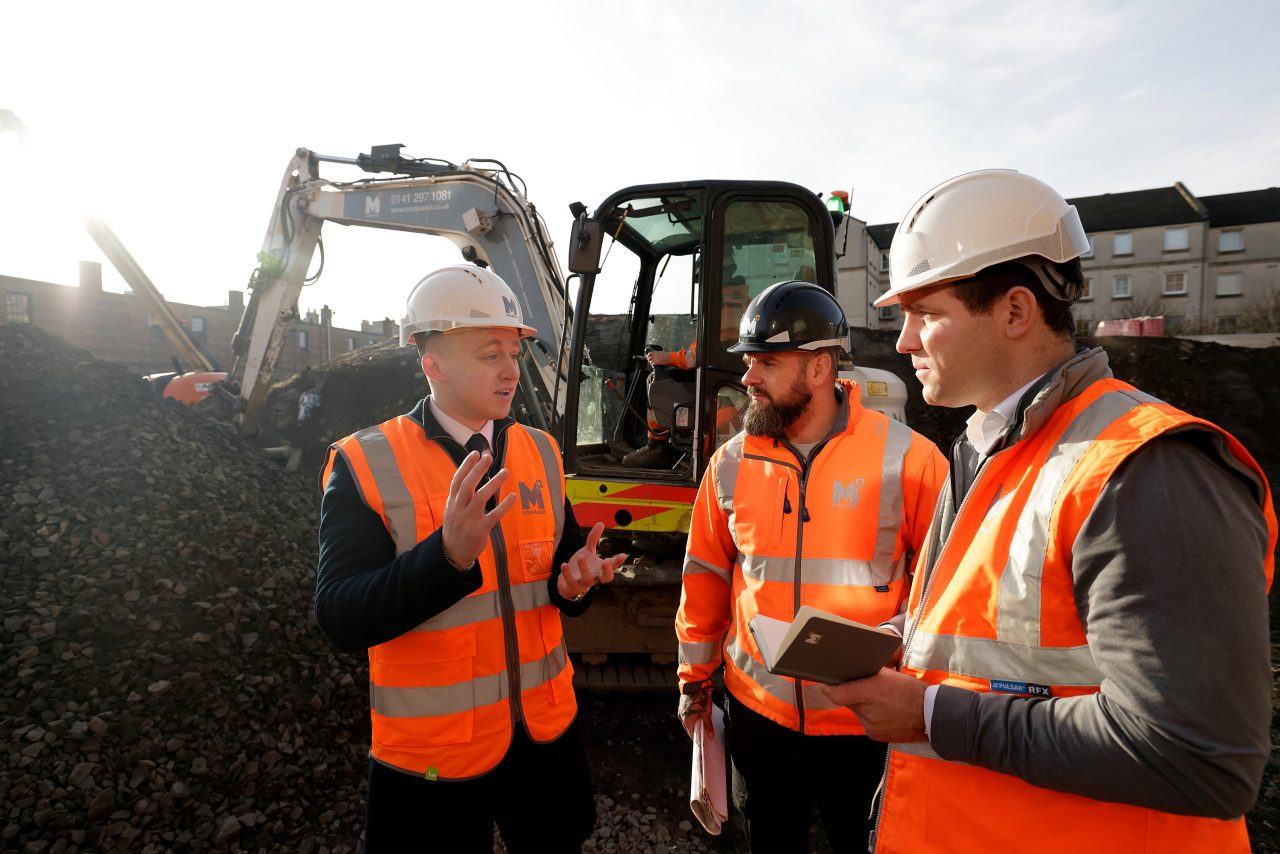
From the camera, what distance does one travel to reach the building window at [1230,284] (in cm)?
3741

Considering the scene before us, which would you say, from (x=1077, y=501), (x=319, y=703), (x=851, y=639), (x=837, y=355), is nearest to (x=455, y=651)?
(x=851, y=639)

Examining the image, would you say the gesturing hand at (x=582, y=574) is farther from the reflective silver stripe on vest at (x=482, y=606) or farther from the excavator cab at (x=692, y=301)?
the excavator cab at (x=692, y=301)

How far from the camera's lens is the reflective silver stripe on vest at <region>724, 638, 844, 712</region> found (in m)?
2.22

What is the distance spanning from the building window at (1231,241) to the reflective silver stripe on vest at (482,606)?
161ft

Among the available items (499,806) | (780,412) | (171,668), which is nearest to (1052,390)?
(780,412)

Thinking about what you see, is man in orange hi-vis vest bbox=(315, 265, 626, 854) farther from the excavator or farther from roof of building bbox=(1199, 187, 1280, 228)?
roof of building bbox=(1199, 187, 1280, 228)

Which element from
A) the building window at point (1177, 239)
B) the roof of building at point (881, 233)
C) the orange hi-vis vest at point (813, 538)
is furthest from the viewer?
the roof of building at point (881, 233)

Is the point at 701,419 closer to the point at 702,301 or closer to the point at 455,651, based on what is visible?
the point at 702,301

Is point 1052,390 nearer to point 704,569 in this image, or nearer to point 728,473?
point 728,473

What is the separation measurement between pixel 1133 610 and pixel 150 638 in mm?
5407

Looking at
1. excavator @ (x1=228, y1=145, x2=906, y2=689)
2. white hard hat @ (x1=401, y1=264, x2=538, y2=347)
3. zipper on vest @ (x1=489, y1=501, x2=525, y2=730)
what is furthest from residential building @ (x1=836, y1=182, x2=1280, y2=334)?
zipper on vest @ (x1=489, y1=501, x2=525, y2=730)

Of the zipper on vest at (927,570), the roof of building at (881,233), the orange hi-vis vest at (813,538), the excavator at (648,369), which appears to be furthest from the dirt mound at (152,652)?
the roof of building at (881,233)

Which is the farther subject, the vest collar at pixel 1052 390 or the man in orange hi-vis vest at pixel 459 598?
the man in orange hi-vis vest at pixel 459 598

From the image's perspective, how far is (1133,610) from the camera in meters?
1.00
